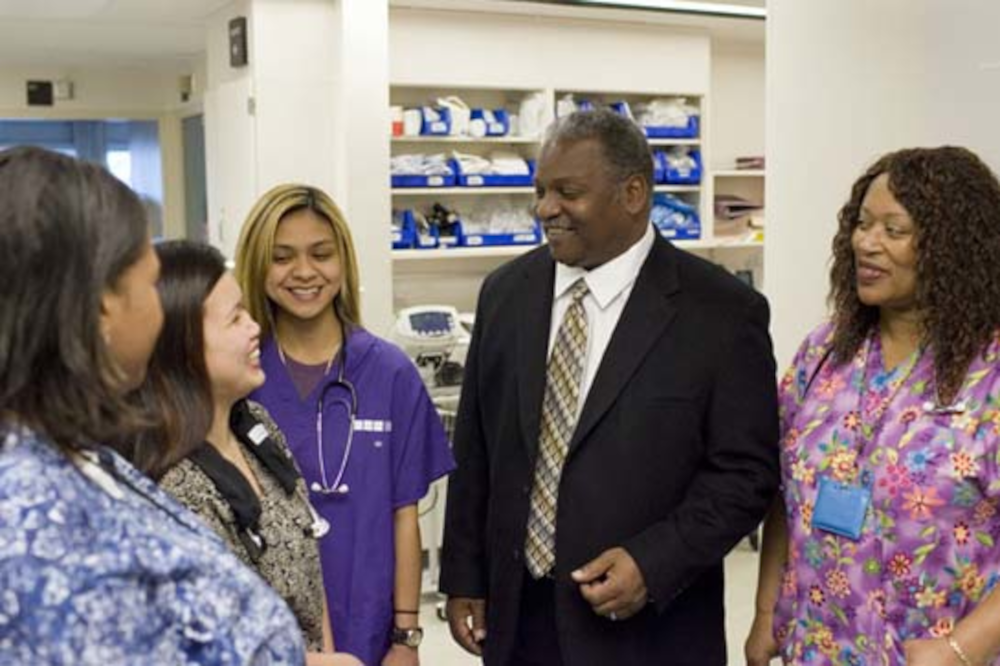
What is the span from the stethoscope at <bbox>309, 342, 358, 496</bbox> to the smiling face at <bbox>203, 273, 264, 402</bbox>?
0.36 metres

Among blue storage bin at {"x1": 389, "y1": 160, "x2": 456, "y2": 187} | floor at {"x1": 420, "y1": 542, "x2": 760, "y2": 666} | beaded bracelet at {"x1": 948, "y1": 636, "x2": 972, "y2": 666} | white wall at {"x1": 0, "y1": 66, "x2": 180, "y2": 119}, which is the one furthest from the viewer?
white wall at {"x1": 0, "y1": 66, "x2": 180, "y2": 119}

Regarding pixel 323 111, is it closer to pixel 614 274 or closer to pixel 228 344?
pixel 614 274

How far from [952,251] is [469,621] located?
1081mm

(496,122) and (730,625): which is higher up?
(496,122)

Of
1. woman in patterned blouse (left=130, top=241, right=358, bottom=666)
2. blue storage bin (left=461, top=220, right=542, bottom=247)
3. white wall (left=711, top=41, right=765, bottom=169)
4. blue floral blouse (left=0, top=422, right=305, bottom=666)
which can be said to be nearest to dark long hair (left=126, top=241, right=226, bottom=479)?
woman in patterned blouse (left=130, top=241, right=358, bottom=666)

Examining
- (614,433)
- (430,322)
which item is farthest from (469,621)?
(430,322)

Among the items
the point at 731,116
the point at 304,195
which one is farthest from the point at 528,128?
the point at 304,195

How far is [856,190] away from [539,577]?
0.85 metres

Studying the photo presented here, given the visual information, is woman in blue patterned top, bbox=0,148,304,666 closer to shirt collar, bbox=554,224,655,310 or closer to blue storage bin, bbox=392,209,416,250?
shirt collar, bbox=554,224,655,310

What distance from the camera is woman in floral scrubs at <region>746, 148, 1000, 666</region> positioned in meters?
1.60

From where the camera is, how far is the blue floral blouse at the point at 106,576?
0.86 meters

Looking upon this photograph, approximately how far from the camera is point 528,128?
5785mm

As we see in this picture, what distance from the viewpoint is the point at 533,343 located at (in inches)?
76.7

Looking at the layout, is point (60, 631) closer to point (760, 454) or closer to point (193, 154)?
point (760, 454)
